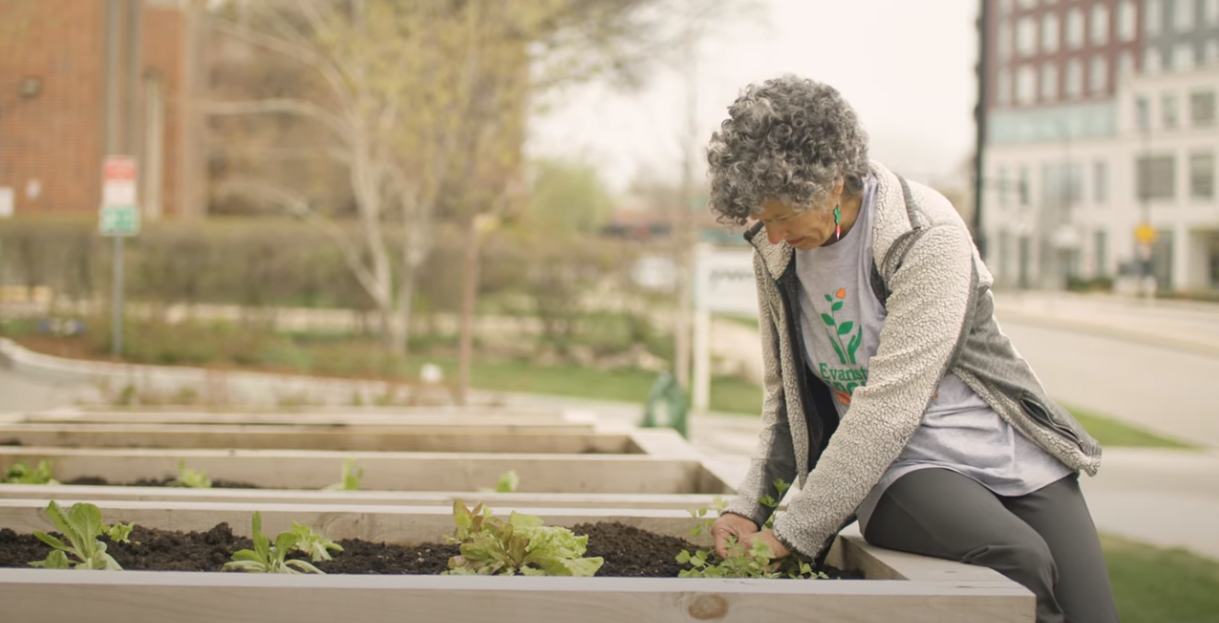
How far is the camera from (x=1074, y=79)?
1190 inches

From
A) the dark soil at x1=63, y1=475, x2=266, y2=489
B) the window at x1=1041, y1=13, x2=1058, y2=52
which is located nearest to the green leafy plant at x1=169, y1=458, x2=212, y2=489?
the dark soil at x1=63, y1=475, x2=266, y2=489

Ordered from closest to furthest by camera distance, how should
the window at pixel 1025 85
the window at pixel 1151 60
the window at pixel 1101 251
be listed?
1. the window at pixel 1151 60
2. the window at pixel 1025 85
3. the window at pixel 1101 251

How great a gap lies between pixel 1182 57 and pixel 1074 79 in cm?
1170

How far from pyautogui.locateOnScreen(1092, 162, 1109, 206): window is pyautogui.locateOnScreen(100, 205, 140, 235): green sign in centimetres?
4553

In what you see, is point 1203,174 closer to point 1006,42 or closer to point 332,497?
point 1006,42

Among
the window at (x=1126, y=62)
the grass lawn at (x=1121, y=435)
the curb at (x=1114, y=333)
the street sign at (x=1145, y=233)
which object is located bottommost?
the grass lawn at (x=1121, y=435)

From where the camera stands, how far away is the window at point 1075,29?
71.3 feet

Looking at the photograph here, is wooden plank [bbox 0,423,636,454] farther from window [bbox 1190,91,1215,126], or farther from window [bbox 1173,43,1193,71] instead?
window [bbox 1190,91,1215,126]

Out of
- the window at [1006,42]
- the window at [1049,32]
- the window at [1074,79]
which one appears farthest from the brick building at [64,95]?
the window at [1074,79]

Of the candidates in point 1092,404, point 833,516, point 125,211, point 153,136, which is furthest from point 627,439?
point 153,136

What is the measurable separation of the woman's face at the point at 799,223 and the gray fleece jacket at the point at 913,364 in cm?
10

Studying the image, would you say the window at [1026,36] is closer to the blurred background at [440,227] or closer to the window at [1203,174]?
the blurred background at [440,227]

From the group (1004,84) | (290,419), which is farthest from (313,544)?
(1004,84)

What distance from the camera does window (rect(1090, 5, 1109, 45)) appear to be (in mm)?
21247
